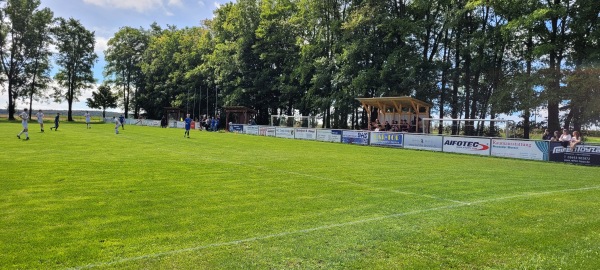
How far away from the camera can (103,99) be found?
85.4 m

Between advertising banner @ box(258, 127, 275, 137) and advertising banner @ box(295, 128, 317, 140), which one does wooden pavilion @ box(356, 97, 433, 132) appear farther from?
advertising banner @ box(258, 127, 275, 137)

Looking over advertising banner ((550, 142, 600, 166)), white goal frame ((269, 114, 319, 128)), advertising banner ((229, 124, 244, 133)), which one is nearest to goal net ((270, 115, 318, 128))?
white goal frame ((269, 114, 319, 128))

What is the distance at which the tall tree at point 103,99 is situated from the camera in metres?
84.7

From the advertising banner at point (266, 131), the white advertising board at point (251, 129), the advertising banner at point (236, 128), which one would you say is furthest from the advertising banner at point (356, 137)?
the advertising banner at point (236, 128)

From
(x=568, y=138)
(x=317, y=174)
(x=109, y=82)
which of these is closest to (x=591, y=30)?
(x=568, y=138)

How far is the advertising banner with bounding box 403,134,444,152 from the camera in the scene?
84.6 feet

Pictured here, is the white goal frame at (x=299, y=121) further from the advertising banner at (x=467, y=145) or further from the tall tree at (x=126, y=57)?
the tall tree at (x=126, y=57)

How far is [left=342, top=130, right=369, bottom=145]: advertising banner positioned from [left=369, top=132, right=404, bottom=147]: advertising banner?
22.9 inches

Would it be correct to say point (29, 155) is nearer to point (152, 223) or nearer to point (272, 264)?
point (152, 223)

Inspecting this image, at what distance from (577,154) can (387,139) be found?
1212cm

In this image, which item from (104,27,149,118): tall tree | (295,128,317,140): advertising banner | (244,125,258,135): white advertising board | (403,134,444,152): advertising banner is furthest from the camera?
(104,27,149,118): tall tree

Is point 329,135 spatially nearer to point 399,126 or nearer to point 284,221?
point 399,126

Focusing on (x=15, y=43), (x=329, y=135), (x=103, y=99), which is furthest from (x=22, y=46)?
(x=329, y=135)

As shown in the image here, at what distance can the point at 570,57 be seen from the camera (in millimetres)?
31297
